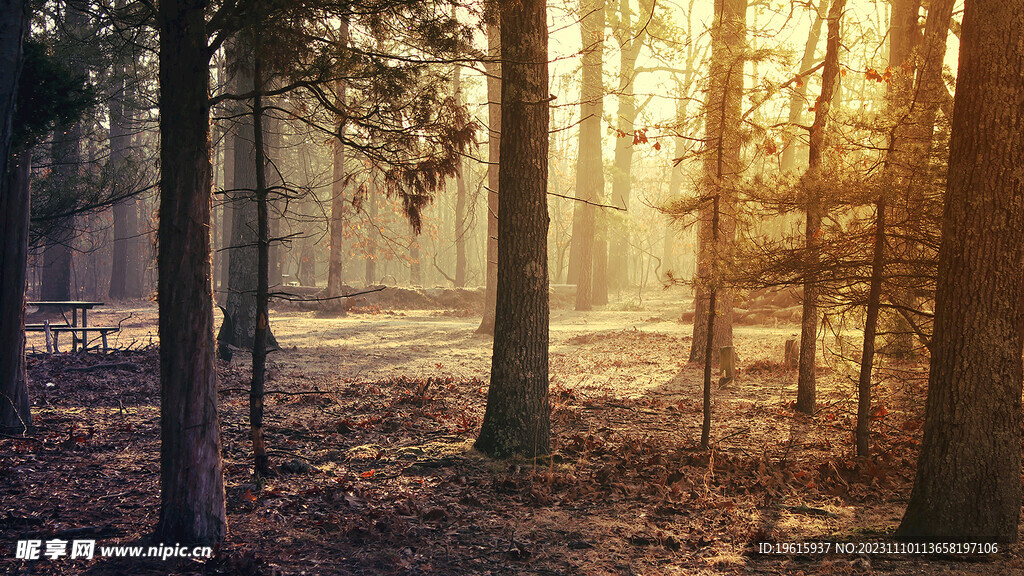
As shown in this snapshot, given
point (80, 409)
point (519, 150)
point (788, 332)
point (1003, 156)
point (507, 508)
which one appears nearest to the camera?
point (1003, 156)

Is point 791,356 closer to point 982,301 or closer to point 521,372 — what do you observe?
point 521,372

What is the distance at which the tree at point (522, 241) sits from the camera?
6.47 m

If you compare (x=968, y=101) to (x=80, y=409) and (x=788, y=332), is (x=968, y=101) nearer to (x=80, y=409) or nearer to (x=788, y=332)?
(x=80, y=409)

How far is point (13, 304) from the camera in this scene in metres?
6.60

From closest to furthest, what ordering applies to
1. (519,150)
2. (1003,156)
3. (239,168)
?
(1003,156), (519,150), (239,168)

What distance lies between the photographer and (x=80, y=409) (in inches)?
314

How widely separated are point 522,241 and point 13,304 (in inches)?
205

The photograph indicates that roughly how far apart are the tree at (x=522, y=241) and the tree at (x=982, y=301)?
132 inches

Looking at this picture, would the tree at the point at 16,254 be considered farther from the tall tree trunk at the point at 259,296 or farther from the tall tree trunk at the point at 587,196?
the tall tree trunk at the point at 587,196

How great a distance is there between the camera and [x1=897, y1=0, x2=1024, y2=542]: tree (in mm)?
4348

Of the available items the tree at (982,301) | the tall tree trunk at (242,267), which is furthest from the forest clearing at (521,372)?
the tall tree trunk at (242,267)

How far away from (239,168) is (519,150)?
408 inches

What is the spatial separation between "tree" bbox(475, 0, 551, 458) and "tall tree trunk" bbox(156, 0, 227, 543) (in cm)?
292

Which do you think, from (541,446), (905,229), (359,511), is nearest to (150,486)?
(359,511)
